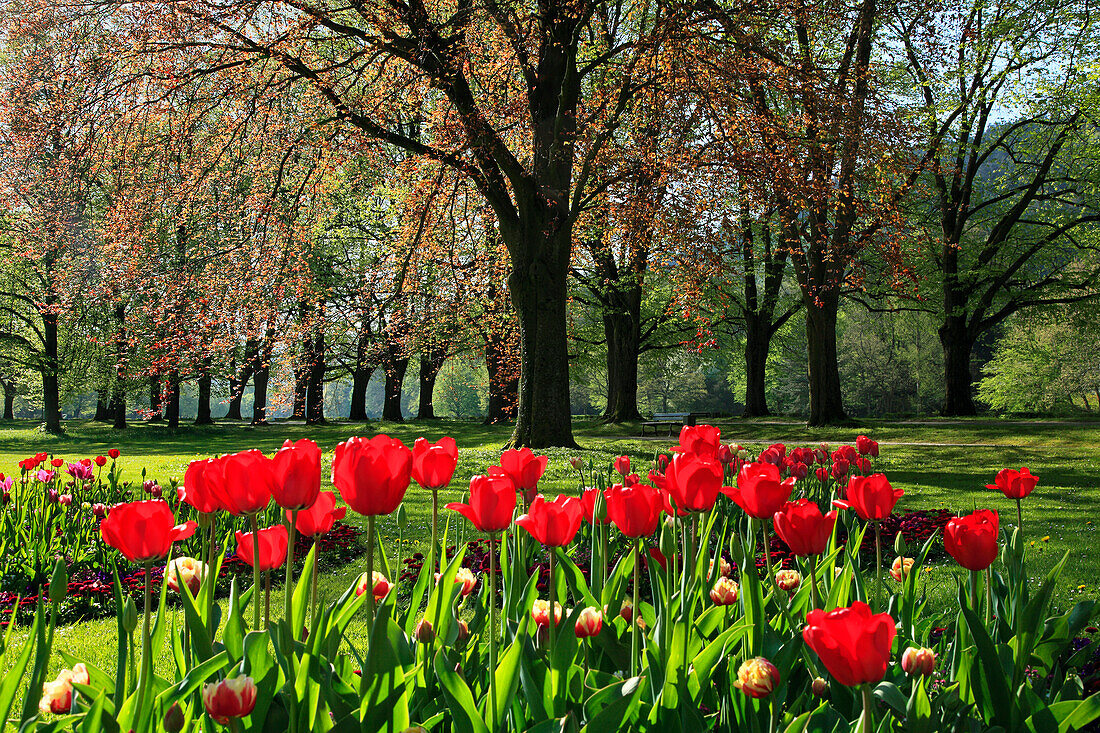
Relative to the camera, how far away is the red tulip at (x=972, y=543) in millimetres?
1729

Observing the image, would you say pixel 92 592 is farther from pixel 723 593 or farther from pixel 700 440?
pixel 723 593

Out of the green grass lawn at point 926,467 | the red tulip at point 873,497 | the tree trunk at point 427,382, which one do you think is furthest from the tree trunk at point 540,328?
the tree trunk at point 427,382

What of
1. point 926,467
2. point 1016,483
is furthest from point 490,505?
point 926,467

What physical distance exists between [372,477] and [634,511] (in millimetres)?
708

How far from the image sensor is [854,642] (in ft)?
3.64

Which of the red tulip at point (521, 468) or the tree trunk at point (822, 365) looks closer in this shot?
the red tulip at point (521, 468)

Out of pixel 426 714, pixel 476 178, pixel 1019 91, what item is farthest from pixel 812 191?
pixel 1019 91

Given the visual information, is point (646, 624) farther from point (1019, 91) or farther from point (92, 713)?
point (1019, 91)

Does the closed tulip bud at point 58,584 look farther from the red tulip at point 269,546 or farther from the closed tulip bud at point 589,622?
the closed tulip bud at point 589,622

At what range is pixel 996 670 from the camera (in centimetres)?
→ 159

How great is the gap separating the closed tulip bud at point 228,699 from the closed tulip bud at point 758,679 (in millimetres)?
874

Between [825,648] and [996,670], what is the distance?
772 millimetres

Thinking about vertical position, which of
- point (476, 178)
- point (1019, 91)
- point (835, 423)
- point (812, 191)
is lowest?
point (835, 423)

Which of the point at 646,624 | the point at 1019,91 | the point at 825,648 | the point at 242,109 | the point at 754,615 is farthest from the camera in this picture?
the point at 1019,91
